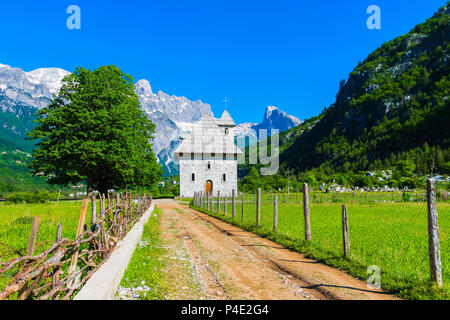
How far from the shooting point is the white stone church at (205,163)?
53.3 meters

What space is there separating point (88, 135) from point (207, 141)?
1268 inches

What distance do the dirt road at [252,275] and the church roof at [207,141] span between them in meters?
44.4

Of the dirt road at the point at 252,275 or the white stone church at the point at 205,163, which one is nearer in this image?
the dirt road at the point at 252,275

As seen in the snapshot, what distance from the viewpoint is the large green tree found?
22.5 metres

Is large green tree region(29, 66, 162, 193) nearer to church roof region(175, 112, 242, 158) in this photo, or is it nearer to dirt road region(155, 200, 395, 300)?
dirt road region(155, 200, 395, 300)

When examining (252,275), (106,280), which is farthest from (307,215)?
(106,280)

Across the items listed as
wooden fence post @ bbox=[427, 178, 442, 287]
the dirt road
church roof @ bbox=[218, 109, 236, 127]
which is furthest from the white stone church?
wooden fence post @ bbox=[427, 178, 442, 287]

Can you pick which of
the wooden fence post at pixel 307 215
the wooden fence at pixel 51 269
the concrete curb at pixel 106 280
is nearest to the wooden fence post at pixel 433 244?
the wooden fence post at pixel 307 215

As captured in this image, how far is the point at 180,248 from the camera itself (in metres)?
Answer: 8.86

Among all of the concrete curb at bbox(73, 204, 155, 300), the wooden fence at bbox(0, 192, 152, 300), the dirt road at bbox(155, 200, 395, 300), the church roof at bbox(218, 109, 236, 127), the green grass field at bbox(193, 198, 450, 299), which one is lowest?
the dirt road at bbox(155, 200, 395, 300)

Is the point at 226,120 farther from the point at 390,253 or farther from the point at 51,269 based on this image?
the point at 51,269

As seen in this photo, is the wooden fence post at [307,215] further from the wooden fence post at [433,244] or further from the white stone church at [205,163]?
the white stone church at [205,163]
